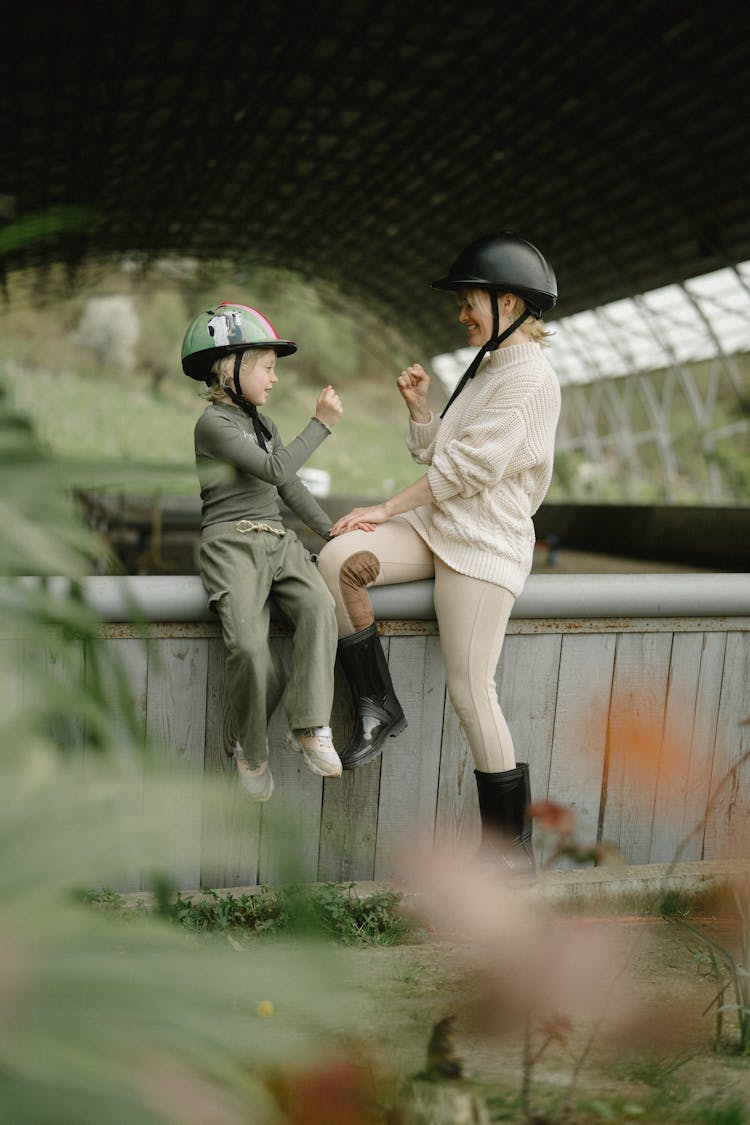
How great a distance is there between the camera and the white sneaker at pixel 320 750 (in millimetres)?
2797

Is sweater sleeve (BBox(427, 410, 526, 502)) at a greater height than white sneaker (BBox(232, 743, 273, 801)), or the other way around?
sweater sleeve (BBox(427, 410, 526, 502))

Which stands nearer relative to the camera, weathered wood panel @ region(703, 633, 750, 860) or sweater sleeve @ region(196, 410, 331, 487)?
sweater sleeve @ region(196, 410, 331, 487)

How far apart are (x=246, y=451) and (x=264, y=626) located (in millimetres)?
476

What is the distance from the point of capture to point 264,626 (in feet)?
9.14

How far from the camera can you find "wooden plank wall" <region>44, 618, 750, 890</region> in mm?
2902

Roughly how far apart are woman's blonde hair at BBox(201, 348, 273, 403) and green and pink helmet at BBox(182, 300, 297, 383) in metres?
0.02

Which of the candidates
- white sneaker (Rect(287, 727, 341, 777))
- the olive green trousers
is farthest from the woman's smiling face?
white sneaker (Rect(287, 727, 341, 777))

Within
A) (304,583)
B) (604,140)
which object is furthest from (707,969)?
(604,140)

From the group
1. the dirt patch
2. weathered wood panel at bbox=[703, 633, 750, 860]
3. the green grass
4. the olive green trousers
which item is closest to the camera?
the dirt patch

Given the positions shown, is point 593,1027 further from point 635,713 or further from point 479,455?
point 479,455

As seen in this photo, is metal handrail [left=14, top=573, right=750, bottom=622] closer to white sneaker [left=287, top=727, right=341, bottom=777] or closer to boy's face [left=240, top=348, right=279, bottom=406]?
white sneaker [left=287, top=727, right=341, bottom=777]

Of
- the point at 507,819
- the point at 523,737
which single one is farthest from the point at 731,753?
the point at 507,819

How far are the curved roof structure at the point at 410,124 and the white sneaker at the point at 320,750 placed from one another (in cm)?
688

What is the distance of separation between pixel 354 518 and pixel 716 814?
147 centimetres
